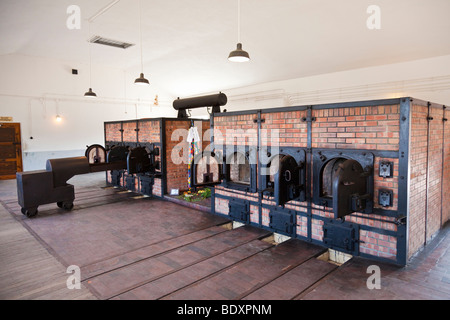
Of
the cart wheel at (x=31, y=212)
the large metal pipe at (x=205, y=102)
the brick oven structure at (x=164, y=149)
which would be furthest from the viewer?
the brick oven structure at (x=164, y=149)

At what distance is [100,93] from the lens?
36.0 ft

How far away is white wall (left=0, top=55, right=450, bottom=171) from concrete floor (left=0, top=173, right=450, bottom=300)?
4.76m

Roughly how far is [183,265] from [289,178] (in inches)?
59.3

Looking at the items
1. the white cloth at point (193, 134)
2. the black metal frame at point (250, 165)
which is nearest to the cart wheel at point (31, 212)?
the white cloth at point (193, 134)

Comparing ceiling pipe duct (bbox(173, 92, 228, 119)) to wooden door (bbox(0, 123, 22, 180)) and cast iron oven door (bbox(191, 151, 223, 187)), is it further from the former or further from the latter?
wooden door (bbox(0, 123, 22, 180))

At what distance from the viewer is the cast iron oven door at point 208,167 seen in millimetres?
4211

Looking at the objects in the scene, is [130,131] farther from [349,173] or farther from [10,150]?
[349,173]

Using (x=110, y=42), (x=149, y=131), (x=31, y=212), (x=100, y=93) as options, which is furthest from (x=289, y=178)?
(x=100, y=93)

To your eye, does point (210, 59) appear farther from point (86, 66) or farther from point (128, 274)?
point (128, 274)

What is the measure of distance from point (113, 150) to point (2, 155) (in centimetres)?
512

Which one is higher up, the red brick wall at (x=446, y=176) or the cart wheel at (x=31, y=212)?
the red brick wall at (x=446, y=176)

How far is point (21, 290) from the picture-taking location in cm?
250

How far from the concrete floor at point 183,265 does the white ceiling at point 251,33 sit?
409 cm

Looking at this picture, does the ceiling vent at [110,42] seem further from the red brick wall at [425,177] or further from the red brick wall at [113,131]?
the red brick wall at [425,177]
